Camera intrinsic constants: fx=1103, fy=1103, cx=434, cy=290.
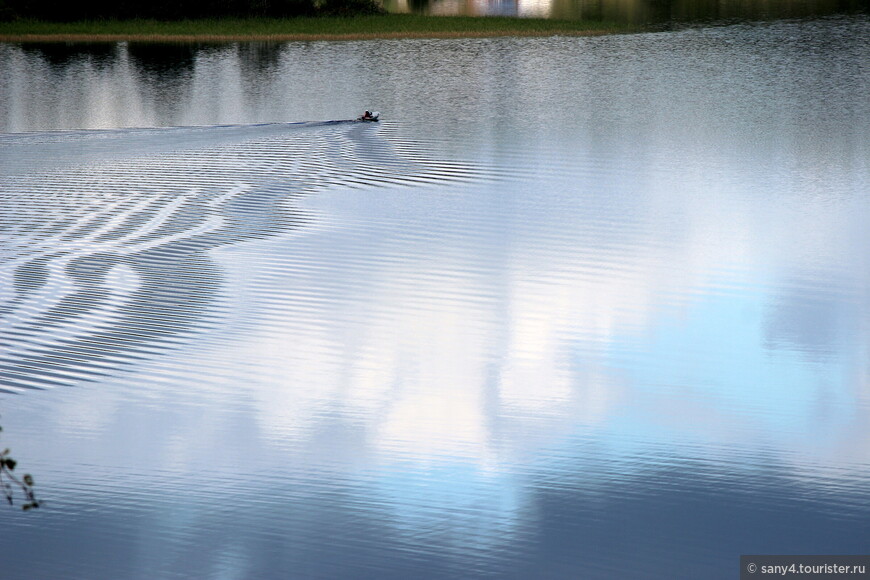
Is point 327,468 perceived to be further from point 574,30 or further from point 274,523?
point 574,30

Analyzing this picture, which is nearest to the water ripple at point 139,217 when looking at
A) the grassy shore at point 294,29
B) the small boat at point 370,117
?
the small boat at point 370,117

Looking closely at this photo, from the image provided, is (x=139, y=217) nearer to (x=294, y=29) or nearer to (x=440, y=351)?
(x=440, y=351)

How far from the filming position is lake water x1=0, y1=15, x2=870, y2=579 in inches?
242

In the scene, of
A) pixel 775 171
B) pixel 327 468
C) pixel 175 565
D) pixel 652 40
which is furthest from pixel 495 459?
pixel 652 40

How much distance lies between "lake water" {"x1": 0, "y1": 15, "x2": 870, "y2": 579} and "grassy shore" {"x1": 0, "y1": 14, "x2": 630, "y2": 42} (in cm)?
1906

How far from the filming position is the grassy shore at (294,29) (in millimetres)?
37250

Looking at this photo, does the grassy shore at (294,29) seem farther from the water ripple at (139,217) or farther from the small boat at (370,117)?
the water ripple at (139,217)

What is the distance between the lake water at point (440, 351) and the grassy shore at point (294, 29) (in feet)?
62.5

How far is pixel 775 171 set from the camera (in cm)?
1513

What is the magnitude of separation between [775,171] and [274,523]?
10907 mm

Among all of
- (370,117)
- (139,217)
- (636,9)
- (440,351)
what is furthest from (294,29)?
(440,351)

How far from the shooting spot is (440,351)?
8766 mm

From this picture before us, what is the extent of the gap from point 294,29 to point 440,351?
1283 inches

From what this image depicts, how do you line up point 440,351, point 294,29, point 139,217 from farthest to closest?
1. point 294,29
2. point 139,217
3. point 440,351
